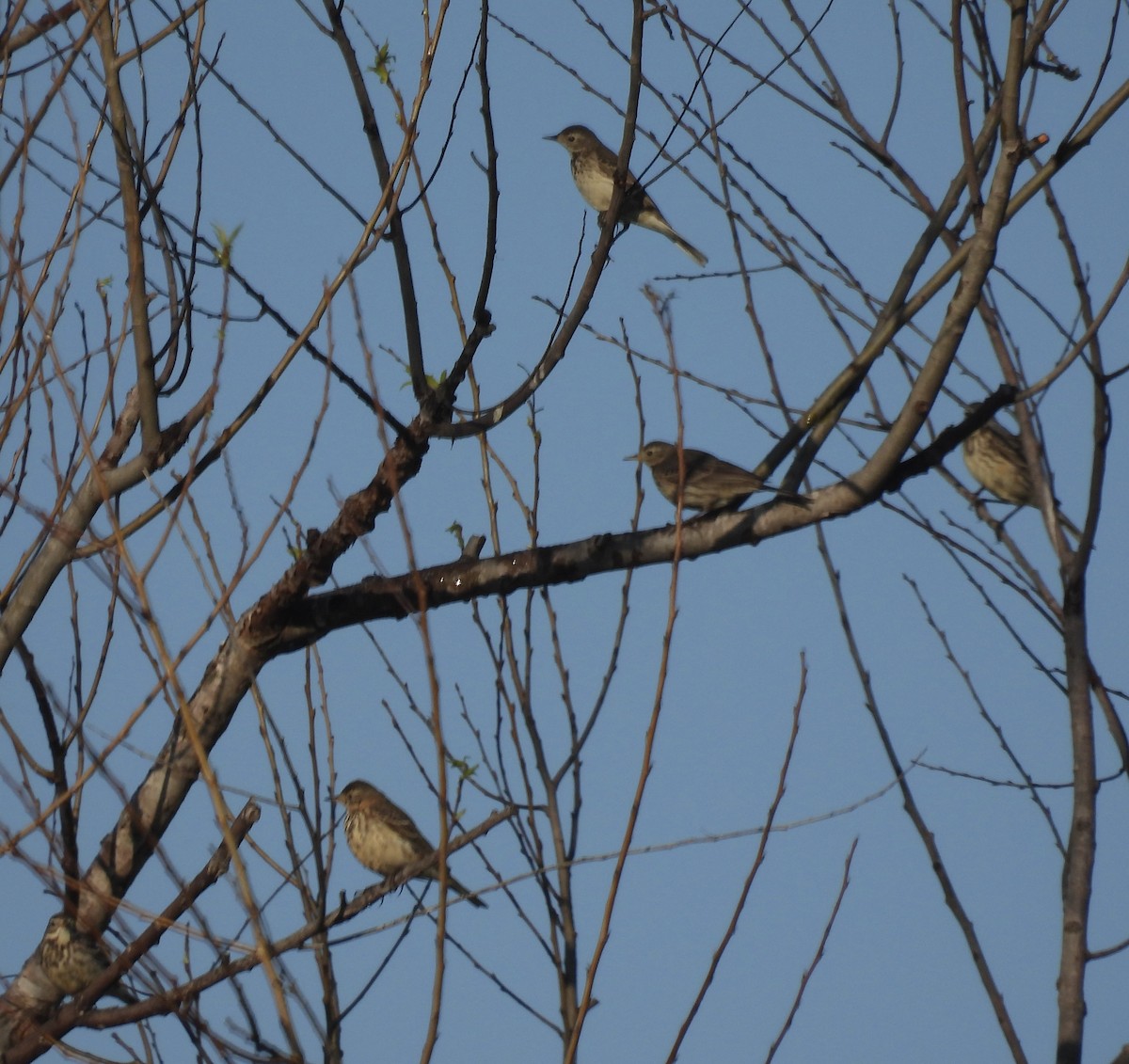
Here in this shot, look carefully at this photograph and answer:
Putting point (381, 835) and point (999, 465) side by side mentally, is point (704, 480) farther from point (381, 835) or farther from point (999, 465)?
point (999, 465)

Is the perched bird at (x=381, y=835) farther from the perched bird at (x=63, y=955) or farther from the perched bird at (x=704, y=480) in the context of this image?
the perched bird at (x=63, y=955)

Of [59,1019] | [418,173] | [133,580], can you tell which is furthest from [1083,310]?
[59,1019]

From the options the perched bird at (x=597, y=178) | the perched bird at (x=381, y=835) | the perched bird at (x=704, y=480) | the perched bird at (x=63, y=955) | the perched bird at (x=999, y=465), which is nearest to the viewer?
the perched bird at (x=63, y=955)

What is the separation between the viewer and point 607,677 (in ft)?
16.2

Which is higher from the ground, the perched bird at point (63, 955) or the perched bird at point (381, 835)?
the perched bird at point (381, 835)

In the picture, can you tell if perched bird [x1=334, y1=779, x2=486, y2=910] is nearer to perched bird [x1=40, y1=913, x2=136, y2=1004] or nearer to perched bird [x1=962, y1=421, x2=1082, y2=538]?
perched bird [x1=40, y1=913, x2=136, y2=1004]

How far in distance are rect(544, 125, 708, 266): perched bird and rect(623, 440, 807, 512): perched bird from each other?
274cm

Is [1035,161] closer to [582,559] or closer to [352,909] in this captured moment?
[582,559]

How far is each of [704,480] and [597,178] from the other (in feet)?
19.0

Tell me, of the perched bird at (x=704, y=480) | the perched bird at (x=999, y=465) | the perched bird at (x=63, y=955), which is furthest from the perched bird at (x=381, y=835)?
the perched bird at (x=999, y=465)

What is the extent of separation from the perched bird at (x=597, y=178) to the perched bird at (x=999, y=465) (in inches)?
103

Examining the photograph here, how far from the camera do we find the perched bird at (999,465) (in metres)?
10.2

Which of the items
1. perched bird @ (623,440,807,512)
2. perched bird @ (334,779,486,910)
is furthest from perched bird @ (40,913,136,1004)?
perched bird @ (334,779,486,910)

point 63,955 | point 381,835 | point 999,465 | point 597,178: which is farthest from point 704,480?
point 597,178
